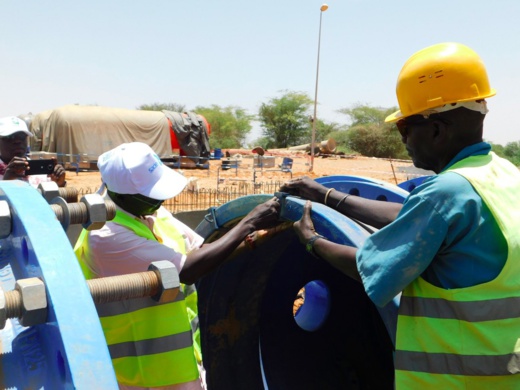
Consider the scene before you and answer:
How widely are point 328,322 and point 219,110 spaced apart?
160 feet

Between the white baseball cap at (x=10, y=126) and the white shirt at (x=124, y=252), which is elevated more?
the white baseball cap at (x=10, y=126)

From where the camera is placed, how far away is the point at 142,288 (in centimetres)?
134

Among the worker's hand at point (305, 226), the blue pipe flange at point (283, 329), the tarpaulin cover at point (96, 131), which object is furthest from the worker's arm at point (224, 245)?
the tarpaulin cover at point (96, 131)

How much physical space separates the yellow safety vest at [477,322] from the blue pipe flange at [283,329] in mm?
1441

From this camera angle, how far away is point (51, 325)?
3.54 feet

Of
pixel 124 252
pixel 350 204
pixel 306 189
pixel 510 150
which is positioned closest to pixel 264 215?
pixel 306 189

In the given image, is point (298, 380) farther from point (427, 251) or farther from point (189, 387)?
point (427, 251)

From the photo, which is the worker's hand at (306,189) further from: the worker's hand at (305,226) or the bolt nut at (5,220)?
the bolt nut at (5,220)

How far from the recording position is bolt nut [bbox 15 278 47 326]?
41.3 inches

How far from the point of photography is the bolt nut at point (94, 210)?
4.90ft

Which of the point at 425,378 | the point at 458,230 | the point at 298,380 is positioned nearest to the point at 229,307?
the point at 298,380

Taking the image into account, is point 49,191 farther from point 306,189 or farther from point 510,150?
point 510,150

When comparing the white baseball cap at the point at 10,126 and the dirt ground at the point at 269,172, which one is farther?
the dirt ground at the point at 269,172

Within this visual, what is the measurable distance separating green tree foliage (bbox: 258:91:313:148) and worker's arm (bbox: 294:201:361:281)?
135 feet
